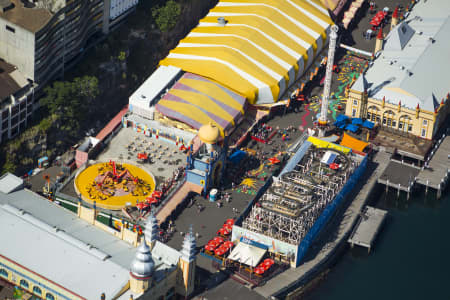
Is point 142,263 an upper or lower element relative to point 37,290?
upper

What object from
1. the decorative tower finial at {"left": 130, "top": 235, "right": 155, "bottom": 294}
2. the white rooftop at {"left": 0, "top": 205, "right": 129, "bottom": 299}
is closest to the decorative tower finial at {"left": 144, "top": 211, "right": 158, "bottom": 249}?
the white rooftop at {"left": 0, "top": 205, "right": 129, "bottom": 299}

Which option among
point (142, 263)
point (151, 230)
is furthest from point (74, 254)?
point (142, 263)

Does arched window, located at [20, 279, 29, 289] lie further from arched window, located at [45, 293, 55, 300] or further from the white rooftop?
arched window, located at [45, 293, 55, 300]

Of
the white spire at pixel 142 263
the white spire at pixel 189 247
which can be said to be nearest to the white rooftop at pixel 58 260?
the white spire at pixel 142 263

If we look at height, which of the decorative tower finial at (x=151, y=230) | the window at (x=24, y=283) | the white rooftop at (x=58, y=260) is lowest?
the window at (x=24, y=283)

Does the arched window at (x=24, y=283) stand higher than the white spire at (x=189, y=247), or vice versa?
the white spire at (x=189, y=247)

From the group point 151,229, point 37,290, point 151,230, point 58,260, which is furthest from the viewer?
point 151,230

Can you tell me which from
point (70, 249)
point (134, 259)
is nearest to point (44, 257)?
point (70, 249)

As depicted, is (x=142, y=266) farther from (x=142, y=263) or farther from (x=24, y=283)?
(x=24, y=283)

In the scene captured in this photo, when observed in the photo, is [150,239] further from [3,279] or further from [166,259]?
[3,279]

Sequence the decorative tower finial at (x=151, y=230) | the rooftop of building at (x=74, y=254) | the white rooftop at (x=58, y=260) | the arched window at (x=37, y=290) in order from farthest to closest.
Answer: the decorative tower finial at (x=151, y=230)
the arched window at (x=37, y=290)
the rooftop of building at (x=74, y=254)
the white rooftop at (x=58, y=260)

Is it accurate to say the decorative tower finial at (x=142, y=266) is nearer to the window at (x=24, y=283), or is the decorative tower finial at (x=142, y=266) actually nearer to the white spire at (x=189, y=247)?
the white spire at (x=189, y=247)
